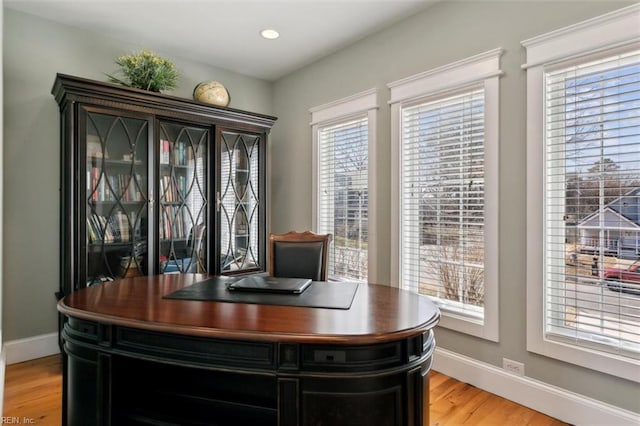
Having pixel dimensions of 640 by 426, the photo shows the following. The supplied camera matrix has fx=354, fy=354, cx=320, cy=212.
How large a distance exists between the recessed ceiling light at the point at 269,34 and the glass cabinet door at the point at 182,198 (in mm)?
997

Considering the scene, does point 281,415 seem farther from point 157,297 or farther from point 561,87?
point 561,87

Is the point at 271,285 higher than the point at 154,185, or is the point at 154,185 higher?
the point at 154,185

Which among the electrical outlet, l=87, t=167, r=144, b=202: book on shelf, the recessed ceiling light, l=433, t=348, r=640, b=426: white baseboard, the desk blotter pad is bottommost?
l=433, t=348, r=640, b=426: white baseboard

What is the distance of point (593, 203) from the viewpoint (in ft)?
6.30

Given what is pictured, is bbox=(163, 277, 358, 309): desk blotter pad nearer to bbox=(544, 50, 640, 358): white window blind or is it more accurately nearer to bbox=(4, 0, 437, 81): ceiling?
bbox=(544, 50, 640, 358): white window blind

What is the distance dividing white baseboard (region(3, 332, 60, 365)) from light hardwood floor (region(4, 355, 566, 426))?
0.15 meters

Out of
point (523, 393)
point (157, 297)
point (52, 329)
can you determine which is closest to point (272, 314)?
point (157, 297)

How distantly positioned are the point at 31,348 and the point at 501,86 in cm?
396

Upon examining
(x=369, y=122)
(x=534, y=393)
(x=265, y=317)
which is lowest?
(x=534, y=393)

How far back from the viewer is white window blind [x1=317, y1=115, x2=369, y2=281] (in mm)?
3234

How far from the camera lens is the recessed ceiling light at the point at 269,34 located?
305cm

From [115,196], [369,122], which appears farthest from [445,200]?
[115,196]

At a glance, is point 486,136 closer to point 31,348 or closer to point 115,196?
point 115,196

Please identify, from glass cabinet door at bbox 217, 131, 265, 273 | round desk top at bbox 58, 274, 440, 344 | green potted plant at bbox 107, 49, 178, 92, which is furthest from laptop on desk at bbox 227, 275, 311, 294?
green potted plant at bbox 107, 49, 178, 92
